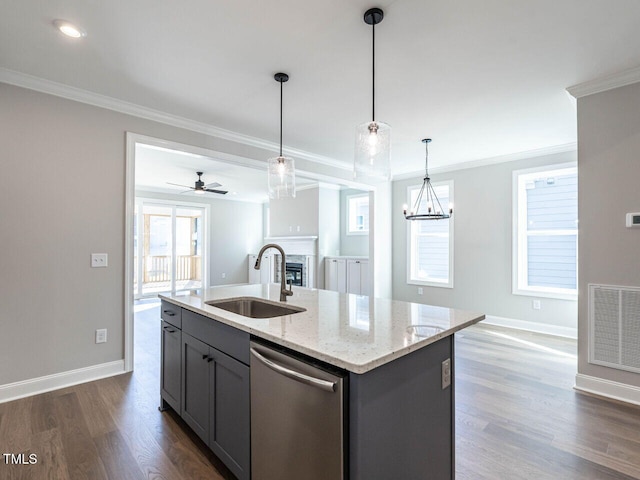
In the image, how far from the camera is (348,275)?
21.9 ft

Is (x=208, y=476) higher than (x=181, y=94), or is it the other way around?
(x=181, y=94)

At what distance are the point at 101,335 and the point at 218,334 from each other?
2.01 meters

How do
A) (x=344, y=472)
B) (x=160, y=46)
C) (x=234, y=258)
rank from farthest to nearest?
1. (x=234, y=258)
2. (x=160, y=46)
3. (x=344, y=472)

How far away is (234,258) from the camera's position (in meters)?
9.30

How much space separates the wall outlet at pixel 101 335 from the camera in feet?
10.1

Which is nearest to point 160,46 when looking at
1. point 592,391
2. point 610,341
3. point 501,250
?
point 610,341

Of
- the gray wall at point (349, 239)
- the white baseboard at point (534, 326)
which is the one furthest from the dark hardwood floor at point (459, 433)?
the gray wall at point (349, 239)

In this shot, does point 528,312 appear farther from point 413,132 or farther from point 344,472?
point 344,472

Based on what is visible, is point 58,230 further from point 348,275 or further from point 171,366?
point 348,275

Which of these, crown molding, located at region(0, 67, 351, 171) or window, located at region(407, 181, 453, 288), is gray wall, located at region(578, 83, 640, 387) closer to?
window, located at region(407, 181, 453, 288)

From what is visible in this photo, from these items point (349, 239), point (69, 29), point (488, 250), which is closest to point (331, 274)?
point (349, 239)

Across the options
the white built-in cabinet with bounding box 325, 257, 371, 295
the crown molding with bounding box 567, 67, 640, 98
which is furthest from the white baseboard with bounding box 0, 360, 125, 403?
the crown molding with bounding box 567, 67, 640, 98

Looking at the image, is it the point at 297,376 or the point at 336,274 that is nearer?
the point at 297,376

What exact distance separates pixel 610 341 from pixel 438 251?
3.18 meters
